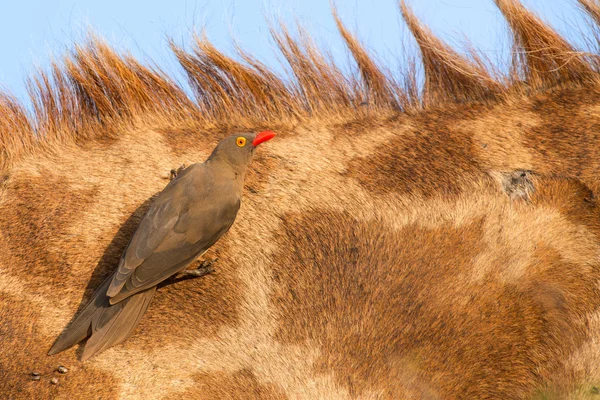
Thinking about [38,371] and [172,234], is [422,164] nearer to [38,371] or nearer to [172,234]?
[172,234]

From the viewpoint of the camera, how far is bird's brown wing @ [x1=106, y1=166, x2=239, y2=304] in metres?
2.76

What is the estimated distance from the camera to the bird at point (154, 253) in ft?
9.09

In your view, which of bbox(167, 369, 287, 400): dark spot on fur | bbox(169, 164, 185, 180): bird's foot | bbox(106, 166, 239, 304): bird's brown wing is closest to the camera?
bbox(106, 166, 239, 304): bird's brown wing

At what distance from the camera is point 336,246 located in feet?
10.2

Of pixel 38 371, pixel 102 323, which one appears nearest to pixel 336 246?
pixel 102 323

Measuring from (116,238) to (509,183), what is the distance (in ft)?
5.02

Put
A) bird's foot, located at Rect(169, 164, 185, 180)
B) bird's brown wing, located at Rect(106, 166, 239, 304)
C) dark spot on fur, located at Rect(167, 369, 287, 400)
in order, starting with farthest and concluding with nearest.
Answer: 1. bird's foot, located at Rect(169, 164, 185, 180)
2. dark spot on fur, located at Rect(167, 369, 287, 400)
3. bird's brown wing, located at Rect(106, 166, 239, 304)

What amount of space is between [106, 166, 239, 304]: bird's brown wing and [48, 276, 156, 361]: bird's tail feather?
7 cm

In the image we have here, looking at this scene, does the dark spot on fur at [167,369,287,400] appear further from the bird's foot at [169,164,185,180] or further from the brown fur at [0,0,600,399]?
the bird's foot at [169,164,185,180]

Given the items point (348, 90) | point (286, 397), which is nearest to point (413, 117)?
point (348, 90)

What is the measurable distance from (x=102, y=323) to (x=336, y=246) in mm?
914

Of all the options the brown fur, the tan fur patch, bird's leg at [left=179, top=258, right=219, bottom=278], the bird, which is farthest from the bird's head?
the tan fur patch

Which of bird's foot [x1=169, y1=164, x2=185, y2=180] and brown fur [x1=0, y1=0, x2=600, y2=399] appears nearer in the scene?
brown fur [x1=0, y1=0, x2=600, y2=399]

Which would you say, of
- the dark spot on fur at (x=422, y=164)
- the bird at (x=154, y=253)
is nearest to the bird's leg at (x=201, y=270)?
the bird at (x=154, y=253)
